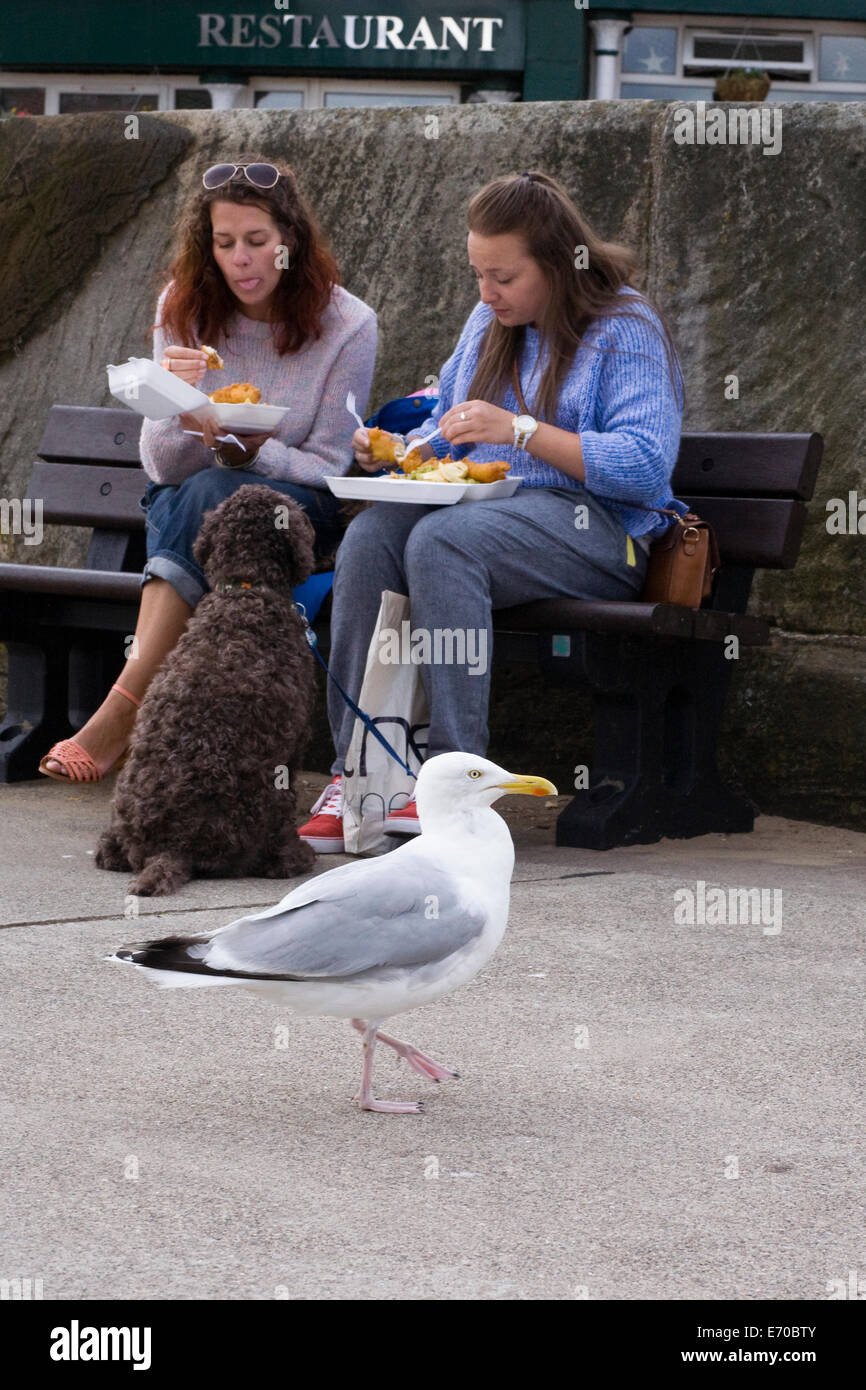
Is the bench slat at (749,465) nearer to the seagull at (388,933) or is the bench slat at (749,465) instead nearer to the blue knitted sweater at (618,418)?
the blue knitted sweater at (618,418)

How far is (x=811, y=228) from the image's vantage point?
5.60 meters

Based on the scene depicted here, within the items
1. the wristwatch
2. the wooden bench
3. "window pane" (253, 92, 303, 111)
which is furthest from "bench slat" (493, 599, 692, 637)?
"window pane" (253, 92, 303, 111)

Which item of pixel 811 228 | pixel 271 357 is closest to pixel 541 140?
pixel 811 228

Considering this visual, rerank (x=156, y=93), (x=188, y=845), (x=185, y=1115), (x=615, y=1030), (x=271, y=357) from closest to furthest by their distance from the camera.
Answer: (x=185, y=1115), (x=615, y=1030), (x=188, y=845), (x=271, y=357), (x=156, y=93)

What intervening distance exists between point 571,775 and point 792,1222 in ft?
12.0

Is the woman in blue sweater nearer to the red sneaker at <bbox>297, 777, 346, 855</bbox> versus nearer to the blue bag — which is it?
the red sneaker at <bbox>297, 777, 346, 855</bbox>

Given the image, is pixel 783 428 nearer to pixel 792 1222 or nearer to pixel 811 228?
pixel 811 228

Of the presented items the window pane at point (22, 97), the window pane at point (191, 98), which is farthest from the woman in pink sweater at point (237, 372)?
the window pane at point (22, 97)

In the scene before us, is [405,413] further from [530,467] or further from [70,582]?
[70,582]

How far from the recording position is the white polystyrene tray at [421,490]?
4.68 metres

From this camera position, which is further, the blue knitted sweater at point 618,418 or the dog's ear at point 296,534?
the blue knitted sweater at point 618,418

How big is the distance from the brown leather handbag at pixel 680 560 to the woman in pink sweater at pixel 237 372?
674mm

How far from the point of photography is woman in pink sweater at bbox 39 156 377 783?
5.01 meters

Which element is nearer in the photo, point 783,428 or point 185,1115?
point 185,1115
